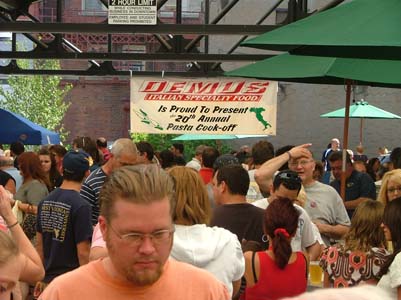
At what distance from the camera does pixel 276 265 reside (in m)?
5.67

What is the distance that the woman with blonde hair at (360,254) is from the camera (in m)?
5.60

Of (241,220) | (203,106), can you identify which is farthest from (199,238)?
(203,106)

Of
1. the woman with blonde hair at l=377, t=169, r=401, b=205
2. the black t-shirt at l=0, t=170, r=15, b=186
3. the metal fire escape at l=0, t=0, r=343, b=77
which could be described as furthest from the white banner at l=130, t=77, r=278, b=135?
the woman with blonde hair at l=377, t=169, r=401, b=205

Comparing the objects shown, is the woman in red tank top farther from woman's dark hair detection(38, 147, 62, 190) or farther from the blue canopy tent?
the blue canopy tent

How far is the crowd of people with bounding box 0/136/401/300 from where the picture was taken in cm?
284

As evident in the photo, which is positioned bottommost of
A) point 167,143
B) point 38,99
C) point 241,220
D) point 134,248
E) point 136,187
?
point 167,143

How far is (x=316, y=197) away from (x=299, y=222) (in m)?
1.33

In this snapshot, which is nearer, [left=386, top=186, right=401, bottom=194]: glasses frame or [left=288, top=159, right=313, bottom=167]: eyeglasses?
[left=386, top=186, right=401, bottom=194]: glasses frame

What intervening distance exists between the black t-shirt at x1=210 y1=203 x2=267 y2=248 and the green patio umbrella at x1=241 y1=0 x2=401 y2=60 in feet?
3.67

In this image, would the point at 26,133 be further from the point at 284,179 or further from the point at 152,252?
the point at 152,252

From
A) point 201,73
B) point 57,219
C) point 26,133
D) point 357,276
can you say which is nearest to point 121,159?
point 57,219

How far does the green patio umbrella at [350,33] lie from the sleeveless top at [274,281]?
1404 millimetres

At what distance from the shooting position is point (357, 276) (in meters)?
5.61

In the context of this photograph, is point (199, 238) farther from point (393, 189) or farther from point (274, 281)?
point (393, 189)
